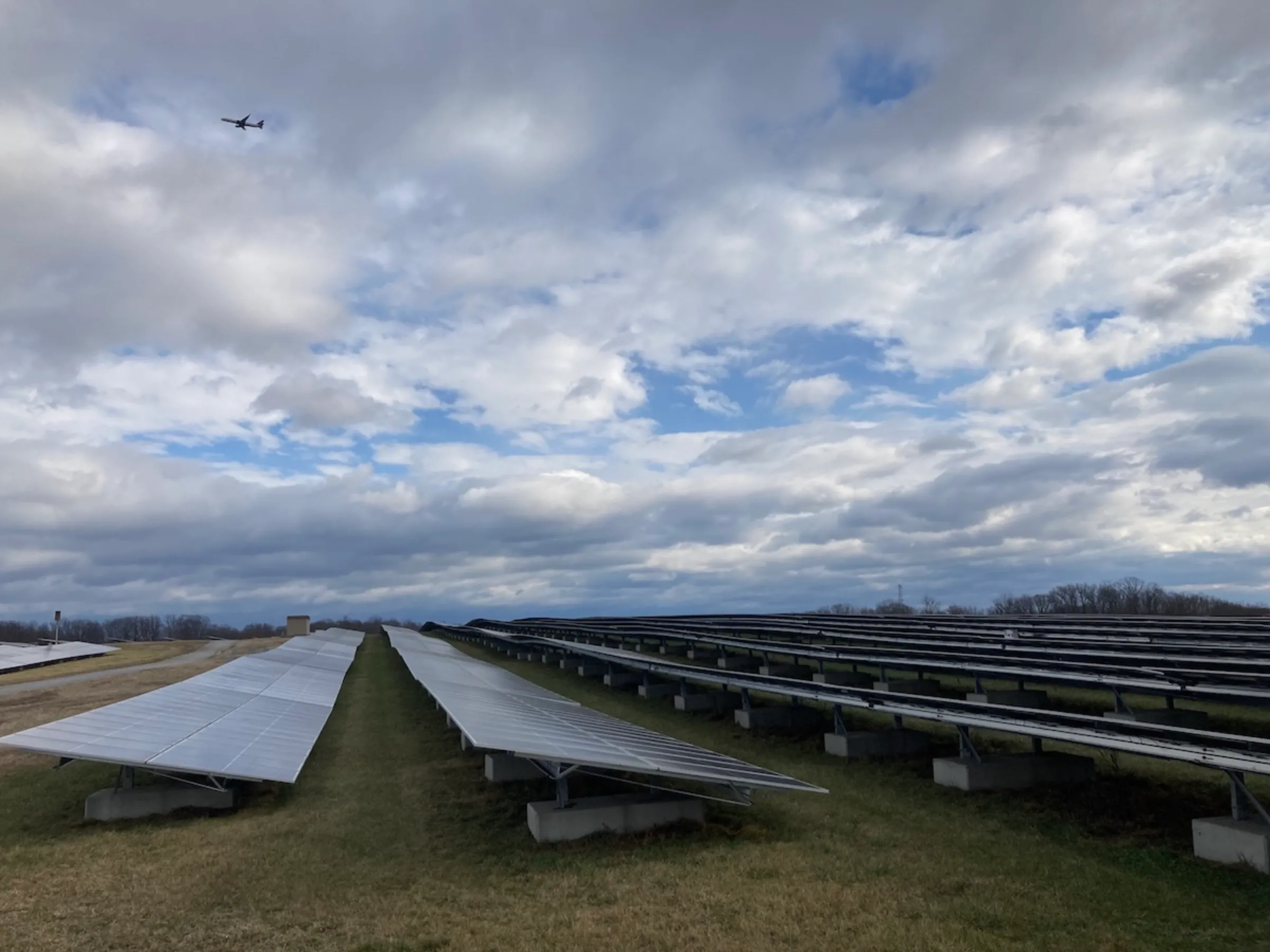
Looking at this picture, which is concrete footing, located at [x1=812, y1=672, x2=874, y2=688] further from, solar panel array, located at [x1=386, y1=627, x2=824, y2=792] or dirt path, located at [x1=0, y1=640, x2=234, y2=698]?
dirt path, located at [x1=0, y1=640, x2=234, y2=698]

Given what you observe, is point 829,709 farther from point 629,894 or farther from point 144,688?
point 144,688

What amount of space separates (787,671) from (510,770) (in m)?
13.8

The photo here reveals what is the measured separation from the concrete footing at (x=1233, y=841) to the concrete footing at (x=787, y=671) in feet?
53.0

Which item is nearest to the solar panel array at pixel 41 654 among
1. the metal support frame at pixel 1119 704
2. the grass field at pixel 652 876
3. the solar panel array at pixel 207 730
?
the solar panel array at pixel 207 730

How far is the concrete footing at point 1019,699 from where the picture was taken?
1772 cm

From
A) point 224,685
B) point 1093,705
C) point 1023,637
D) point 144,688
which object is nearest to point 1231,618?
point 1023,637

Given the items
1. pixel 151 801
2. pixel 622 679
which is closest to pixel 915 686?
pixel 622 679

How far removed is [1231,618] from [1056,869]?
2829 cm

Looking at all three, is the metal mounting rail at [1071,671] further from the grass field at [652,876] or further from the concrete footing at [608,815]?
the concrete footing at [608,815]

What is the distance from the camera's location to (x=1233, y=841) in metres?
8.53

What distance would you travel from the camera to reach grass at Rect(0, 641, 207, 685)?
1729 inches

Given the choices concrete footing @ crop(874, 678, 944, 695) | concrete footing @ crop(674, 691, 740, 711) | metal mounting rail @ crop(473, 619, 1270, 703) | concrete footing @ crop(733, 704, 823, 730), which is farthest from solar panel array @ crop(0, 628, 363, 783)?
concrete footing @ crop(874, 678, 944, 695)

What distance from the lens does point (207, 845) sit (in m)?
11.1

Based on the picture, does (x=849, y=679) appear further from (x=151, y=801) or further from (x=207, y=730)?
(x=151, y=801)
